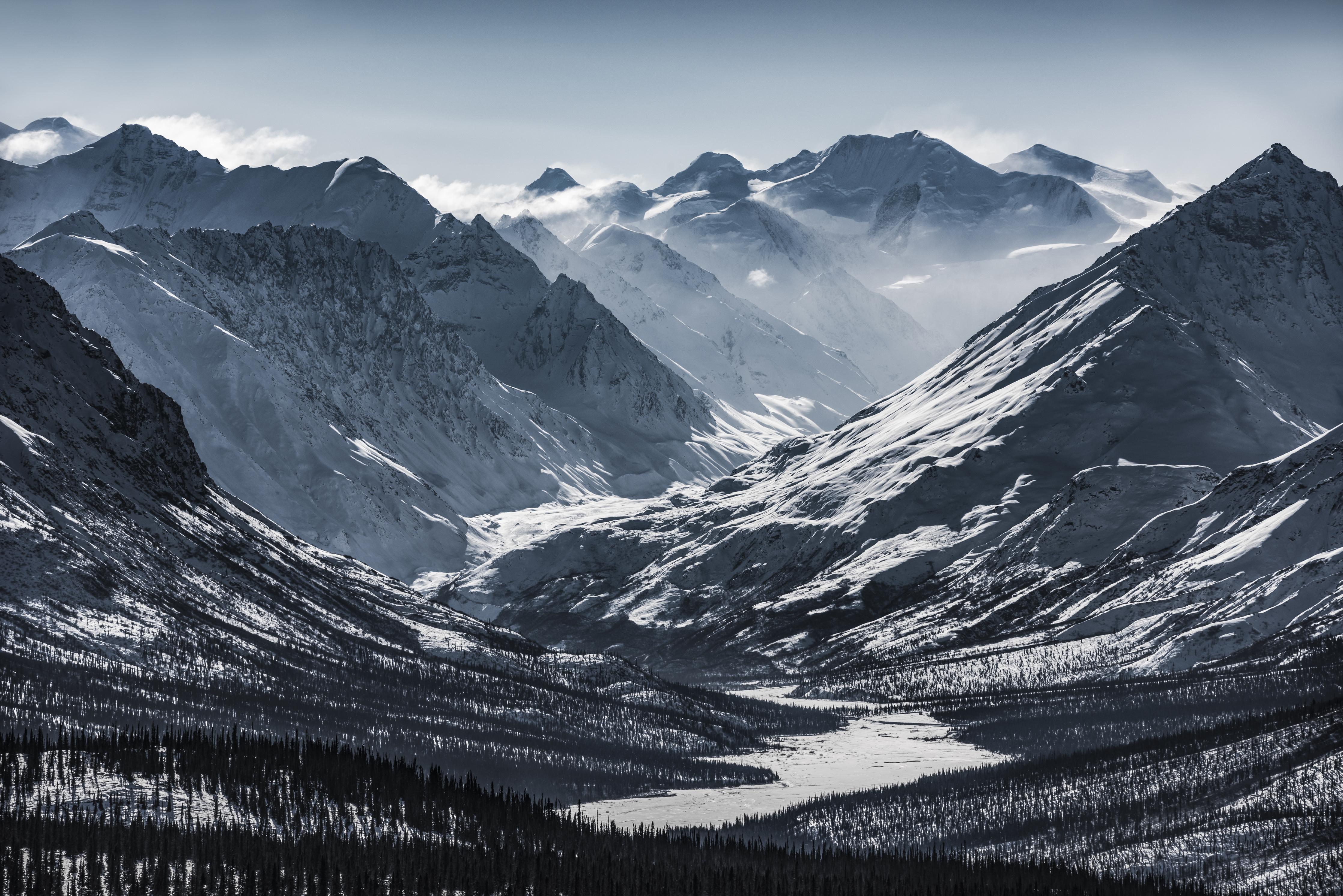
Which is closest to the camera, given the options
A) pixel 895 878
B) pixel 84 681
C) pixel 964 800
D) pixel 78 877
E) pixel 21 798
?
pixel 78 877

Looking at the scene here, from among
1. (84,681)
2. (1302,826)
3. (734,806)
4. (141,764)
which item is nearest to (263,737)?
(141,764)

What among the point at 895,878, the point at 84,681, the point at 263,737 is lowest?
the point at 895,878

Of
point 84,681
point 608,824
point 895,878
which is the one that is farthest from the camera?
point 84,681

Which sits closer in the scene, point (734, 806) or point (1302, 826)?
point (1302, 826)

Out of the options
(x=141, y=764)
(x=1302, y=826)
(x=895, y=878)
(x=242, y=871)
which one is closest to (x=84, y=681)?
(x=141, y=764)

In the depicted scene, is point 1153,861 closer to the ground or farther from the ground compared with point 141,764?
closer to the ground

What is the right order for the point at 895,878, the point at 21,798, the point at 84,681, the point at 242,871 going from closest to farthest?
1. the point at 242,871
2. the point at 21,798
3. the point at 895,878
4. the point at 84,681

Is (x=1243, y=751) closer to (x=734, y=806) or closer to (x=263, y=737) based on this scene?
(x=734, y=806)

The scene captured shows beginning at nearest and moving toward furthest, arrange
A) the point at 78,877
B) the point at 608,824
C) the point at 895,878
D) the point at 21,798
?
the point at 78,877 < the point at 21,798 < the point at 895,878 < the point at 608,824

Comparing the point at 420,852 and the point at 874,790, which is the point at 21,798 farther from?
the point at 874,790
